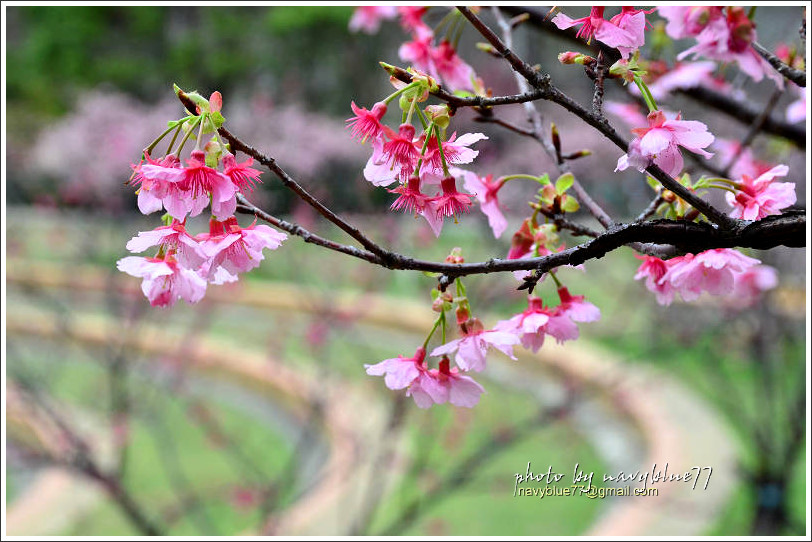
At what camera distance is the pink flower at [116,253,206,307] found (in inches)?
18.7

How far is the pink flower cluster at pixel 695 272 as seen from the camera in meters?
0.49

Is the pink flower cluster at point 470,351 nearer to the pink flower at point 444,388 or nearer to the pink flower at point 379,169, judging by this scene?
the pink flower at point 444,388

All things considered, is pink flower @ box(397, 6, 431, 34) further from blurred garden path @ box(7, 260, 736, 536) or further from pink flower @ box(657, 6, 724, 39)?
blurred garden path @ box(7, 260, 736, 536)

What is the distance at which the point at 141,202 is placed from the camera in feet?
1.44

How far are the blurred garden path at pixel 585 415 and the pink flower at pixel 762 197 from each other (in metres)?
1.39

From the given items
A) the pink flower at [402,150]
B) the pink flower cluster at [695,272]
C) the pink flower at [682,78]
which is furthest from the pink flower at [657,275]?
the pink flower at [682,78]

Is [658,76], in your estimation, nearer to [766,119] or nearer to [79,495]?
[766,119]

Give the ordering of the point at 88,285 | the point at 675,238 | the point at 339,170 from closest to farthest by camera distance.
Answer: the point at 675,238 < the point at 88,285 < the point at 339,170

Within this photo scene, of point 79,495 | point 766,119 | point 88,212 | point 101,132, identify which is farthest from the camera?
point 101,132

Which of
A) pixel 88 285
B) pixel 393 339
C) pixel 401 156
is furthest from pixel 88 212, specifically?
pixel 401 156

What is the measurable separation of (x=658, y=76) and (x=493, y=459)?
5.83 ft

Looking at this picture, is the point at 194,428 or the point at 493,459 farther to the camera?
the point at 194,428

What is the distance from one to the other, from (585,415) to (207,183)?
2.67 m

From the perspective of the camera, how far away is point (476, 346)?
1.62 feet
